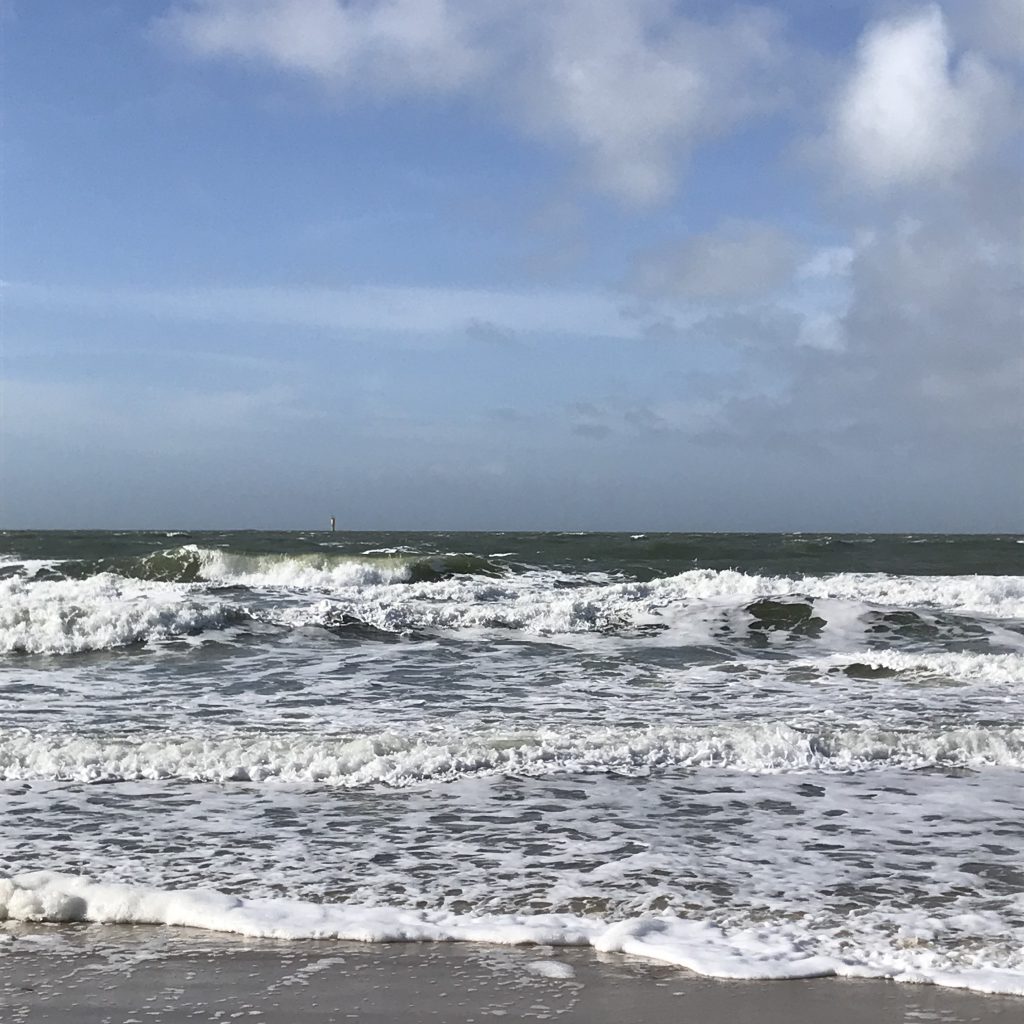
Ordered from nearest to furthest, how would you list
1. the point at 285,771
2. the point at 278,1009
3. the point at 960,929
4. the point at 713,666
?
1. the point at 278,1009
2. the point at 960,929
3. the point at 285,771
4. the point at 713,666

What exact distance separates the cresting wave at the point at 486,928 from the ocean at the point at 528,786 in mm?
13

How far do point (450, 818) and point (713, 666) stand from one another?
6900 mm

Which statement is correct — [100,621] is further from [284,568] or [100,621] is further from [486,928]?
[284,568]

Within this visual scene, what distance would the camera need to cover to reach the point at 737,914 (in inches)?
170

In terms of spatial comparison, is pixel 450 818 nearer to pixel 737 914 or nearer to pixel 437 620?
pixel 737 914

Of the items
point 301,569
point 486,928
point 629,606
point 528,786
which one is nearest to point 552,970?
point 486,928

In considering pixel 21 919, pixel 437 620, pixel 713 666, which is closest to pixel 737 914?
pixel 21 919

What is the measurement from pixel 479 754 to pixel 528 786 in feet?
1.98

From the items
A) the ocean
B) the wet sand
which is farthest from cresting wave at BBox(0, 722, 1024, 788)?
the wet sand

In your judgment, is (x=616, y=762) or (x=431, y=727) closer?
(x=616, y=762)

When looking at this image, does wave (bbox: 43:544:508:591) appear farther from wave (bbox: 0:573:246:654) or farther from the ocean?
the ocean

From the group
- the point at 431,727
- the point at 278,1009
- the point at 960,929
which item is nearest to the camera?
the point at 278,1009

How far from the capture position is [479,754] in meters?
7.00

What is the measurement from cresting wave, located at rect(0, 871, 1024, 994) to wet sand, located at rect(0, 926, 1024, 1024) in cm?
8
